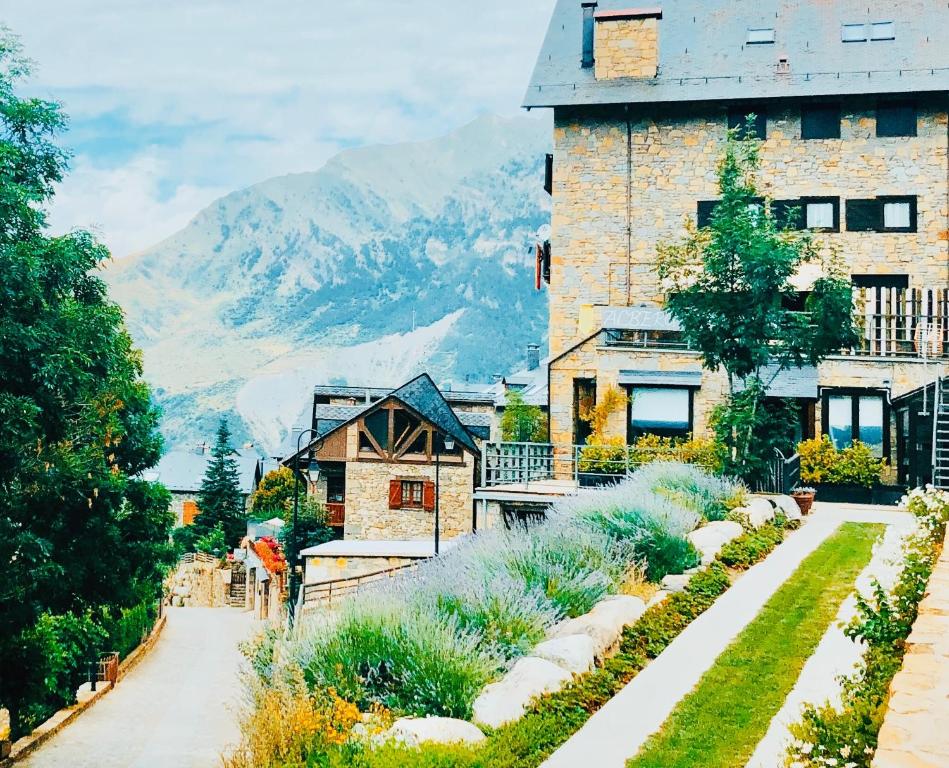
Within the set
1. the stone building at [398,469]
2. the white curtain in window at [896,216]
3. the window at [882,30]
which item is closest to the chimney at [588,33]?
the window at [882,30]

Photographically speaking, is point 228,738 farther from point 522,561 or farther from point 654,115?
A: point 654,115

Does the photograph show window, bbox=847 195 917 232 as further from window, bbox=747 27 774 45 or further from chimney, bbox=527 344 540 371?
chimney, bbox=527 344 540 371

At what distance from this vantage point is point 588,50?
38031mm

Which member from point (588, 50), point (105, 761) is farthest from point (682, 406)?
point (105, 761)

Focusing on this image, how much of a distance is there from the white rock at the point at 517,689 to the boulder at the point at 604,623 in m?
1.06

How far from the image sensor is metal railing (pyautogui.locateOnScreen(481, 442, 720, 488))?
88.2ft

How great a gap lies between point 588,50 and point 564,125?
3.06m

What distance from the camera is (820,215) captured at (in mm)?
36094

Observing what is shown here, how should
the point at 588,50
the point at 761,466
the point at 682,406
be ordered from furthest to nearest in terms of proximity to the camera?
the point at 588,50 → the point at 682,406 → the point at 761,466

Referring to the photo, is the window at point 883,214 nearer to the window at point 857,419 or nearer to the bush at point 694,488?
the window at point 857,419

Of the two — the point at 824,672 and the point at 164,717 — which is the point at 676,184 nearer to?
the point at 164,717

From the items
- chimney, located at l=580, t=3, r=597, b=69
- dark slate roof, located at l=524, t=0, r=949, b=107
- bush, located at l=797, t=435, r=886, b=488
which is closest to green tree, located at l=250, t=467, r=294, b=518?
dark slate roof, located at l=524, t=0, r=949, b=107

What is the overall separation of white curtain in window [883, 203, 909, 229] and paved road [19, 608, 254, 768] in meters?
23.1

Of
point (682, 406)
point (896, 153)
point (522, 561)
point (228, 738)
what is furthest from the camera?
point (896, 153)
